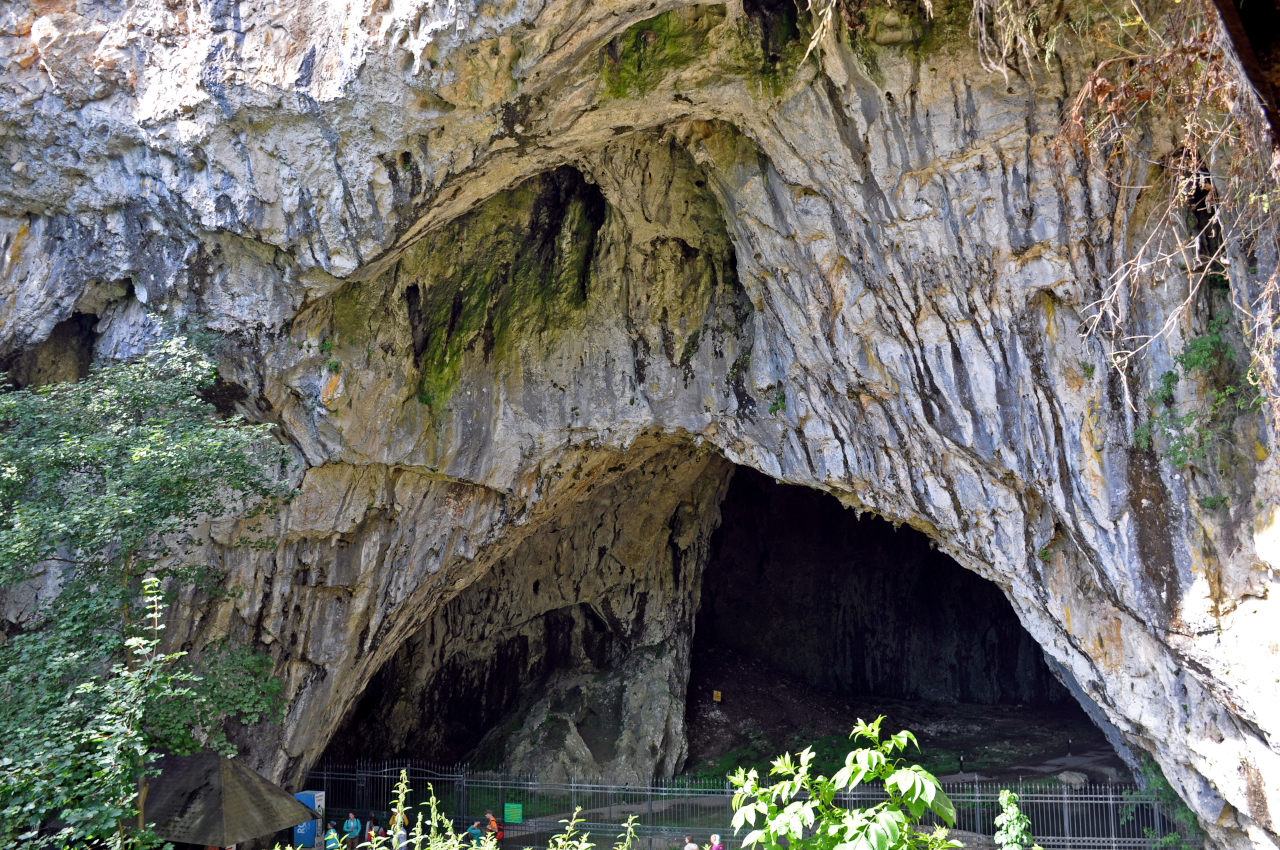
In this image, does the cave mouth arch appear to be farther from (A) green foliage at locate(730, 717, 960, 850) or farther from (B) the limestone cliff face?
(A) green foliage at locate(730, 717, 960, 850)

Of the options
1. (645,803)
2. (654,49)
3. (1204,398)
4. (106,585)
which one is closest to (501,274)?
(654,49)

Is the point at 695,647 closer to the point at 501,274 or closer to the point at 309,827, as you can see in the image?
the point at 309,827

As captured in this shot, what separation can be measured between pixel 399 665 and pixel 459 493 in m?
4.98

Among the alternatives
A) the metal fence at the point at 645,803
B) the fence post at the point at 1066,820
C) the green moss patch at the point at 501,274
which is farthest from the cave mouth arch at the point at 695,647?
the fence post at the point at 1066,820

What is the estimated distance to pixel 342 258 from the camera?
8961mm

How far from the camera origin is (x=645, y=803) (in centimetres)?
1442

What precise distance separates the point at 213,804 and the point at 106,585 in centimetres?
231

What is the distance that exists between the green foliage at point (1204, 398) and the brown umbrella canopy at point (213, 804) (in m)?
8.97

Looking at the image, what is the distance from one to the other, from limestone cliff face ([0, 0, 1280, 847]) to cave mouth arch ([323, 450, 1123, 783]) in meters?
2.84

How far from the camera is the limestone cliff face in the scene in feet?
26.1

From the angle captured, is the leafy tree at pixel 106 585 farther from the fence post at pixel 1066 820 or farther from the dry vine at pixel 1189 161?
the fence post at pixel 1066 820

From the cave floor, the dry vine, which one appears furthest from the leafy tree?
the cave floor

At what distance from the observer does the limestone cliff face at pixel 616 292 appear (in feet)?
26.1

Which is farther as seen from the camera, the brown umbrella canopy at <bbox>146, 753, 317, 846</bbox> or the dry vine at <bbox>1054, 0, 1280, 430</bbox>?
the brown umbrella canopy at <bbox>146, 753, 317, 846</bbox>
